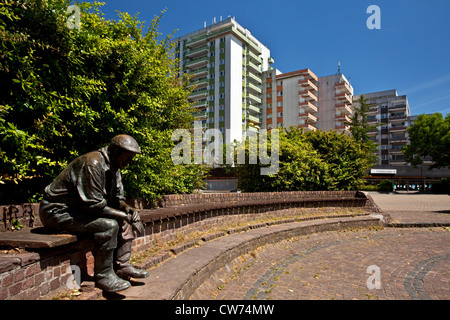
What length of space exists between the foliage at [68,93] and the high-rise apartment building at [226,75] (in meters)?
50.0

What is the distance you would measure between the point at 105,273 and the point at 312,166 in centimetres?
1184

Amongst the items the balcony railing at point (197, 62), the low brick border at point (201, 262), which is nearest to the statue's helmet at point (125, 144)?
the low brick border at point (201, 262)

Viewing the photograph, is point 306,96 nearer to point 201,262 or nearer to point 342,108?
point 342,108

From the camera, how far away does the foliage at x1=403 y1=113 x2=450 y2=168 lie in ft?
141

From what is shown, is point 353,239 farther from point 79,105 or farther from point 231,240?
point 79,105

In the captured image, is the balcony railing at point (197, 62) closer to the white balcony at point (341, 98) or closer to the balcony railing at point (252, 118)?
the balcony railing at point (252, 118)

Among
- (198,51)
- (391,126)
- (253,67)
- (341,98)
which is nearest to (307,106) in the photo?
(341,98)

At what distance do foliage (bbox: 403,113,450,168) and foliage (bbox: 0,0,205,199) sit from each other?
49.0 metres

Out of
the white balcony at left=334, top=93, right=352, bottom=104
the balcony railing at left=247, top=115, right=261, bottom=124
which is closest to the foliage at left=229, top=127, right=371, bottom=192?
the balcony railing at left=247, top=115, right=261, bottom=124

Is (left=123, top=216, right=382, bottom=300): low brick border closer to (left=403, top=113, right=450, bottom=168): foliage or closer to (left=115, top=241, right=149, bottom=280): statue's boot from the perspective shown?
(left=115, top=241, right=149, bottom=280): statue's boot

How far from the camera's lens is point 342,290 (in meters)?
4.80

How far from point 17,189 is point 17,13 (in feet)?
9.43

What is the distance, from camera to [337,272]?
5809 mm

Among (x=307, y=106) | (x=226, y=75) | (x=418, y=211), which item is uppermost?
(x=226, y=75)
